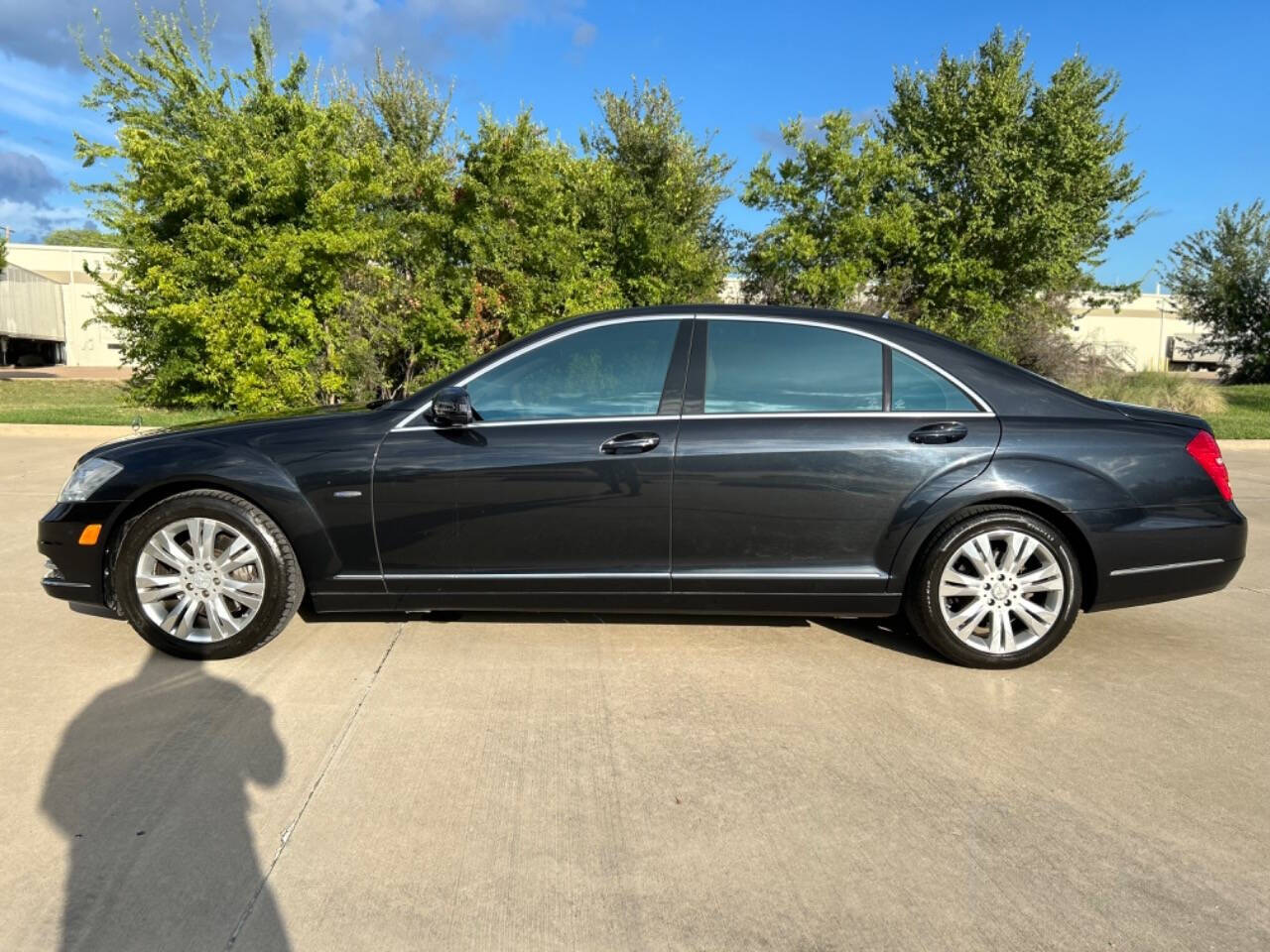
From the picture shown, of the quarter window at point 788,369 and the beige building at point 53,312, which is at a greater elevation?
the beige building at point 53,312

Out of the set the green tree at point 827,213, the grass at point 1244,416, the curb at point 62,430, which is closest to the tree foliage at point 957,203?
the green tree at point 827,213

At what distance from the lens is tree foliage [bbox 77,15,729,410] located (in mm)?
13430

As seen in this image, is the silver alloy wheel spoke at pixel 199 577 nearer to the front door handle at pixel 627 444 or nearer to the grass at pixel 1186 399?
the front door handle at pixel 627 444

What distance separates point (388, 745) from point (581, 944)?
51.2 inches

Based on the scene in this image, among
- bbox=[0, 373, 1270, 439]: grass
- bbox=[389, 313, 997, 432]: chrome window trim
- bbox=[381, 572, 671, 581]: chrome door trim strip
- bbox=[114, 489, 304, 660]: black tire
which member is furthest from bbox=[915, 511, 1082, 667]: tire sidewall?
bbox=[0, 373, 1270, 439]: grass

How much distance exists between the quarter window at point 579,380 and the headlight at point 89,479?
1708 mm

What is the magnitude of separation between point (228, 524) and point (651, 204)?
13.8 m

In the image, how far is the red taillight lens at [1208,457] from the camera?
4066mm

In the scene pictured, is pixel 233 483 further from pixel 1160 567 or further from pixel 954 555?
pixel 1160 567

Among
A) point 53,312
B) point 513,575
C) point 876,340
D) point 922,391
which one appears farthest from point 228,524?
point 53,312

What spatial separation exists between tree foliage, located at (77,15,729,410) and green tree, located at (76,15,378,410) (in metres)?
0.03

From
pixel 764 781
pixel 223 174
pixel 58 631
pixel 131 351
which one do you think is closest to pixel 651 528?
pixel 764 781

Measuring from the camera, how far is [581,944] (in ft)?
7.36

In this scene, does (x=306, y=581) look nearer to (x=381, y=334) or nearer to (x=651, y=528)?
(x=651, y=528)
